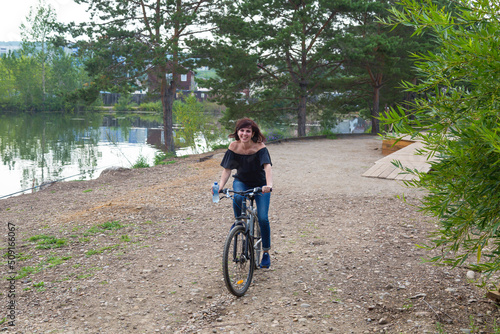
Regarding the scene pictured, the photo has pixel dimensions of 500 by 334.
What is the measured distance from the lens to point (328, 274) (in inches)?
202

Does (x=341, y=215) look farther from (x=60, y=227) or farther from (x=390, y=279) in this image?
(x=60, y=227)

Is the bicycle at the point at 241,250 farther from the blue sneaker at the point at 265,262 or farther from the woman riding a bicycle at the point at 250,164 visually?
the blue sneaker at the point at 265,262

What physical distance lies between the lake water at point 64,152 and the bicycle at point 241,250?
10.6 m

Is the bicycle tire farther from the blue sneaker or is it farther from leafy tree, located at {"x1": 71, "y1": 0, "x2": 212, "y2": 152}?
leafy tree, located at {"x1": 71, "y1": 0, "x2": 212, "y2": 152}

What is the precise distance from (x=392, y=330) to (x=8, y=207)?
Answer: 952 cm

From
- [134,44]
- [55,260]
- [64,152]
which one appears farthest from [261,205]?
[64,152]

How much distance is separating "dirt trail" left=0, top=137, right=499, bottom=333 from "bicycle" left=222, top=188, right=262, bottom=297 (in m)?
0.19

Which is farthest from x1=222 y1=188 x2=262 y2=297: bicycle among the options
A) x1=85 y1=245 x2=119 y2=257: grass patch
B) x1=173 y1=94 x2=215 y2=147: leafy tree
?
x1=173 y1=94 x2=215 y2=147: leafy tree

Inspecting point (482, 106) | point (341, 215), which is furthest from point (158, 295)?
point (341, 215)

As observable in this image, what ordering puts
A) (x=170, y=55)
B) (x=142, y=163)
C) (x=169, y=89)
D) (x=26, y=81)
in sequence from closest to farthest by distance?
(x=142, y=163), (x=170, y=55), (x=169, y=89), (x=26, y=81)

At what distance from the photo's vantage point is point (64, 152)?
86.7 ft

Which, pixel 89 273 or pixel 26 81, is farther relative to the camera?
pixel 26 81

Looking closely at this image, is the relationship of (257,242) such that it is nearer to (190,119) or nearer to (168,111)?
(190,119)

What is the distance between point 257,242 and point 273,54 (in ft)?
62.1
